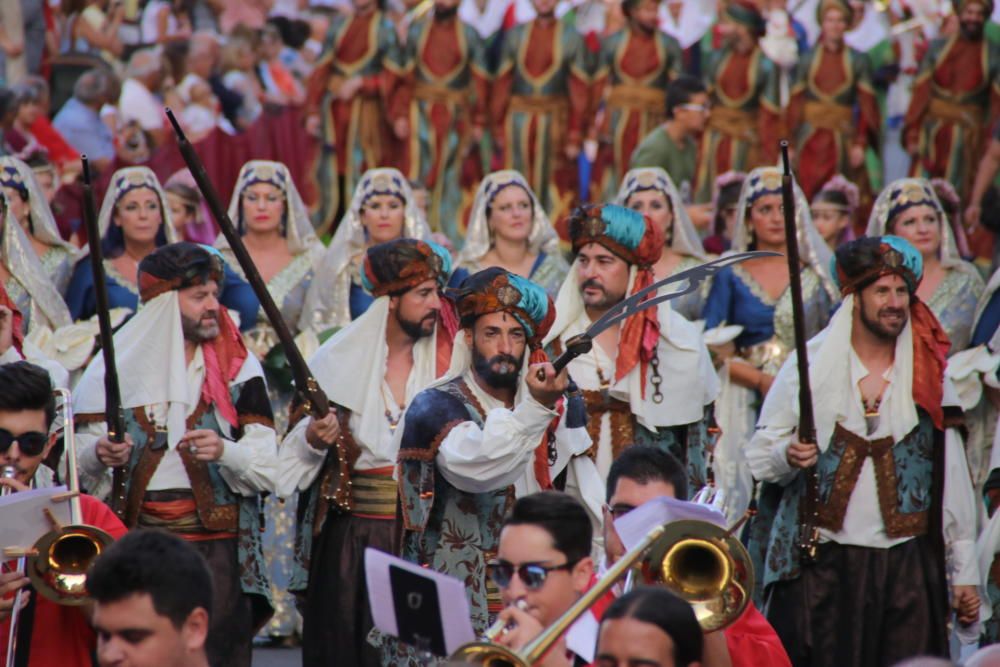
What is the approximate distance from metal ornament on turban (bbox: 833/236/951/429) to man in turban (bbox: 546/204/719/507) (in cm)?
75

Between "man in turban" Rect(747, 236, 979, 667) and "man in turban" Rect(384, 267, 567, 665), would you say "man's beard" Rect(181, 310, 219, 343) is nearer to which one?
"man in turban" Rect(384, 267, 567, 665)

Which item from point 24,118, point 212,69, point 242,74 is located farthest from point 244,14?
point 24,118

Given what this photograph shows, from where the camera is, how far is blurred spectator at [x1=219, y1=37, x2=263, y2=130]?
16484mm

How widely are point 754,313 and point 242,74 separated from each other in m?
6.93

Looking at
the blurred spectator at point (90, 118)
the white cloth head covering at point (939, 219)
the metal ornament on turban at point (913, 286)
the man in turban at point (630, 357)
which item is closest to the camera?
the metal ornament on turban at point (913, 286)

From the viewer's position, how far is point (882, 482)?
28.1 feet

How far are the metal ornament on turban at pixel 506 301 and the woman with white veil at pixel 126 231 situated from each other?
374 cm

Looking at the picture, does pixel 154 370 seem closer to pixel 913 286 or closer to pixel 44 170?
pixel 913 286

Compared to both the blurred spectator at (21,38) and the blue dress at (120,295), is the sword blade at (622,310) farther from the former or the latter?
the blurred spectator at (21,38)

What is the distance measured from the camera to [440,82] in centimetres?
1688

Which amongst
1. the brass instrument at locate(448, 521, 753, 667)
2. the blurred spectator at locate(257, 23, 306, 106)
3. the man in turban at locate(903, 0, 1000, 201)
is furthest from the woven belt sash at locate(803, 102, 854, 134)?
the brass instrument at locate(448, 521, 753, 667)

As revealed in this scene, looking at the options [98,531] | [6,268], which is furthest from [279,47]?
[98,531]

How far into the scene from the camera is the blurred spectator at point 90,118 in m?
14.8

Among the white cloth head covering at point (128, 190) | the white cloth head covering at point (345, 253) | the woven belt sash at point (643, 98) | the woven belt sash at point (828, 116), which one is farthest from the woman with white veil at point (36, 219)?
the woven belt sash at point (828, 116)
